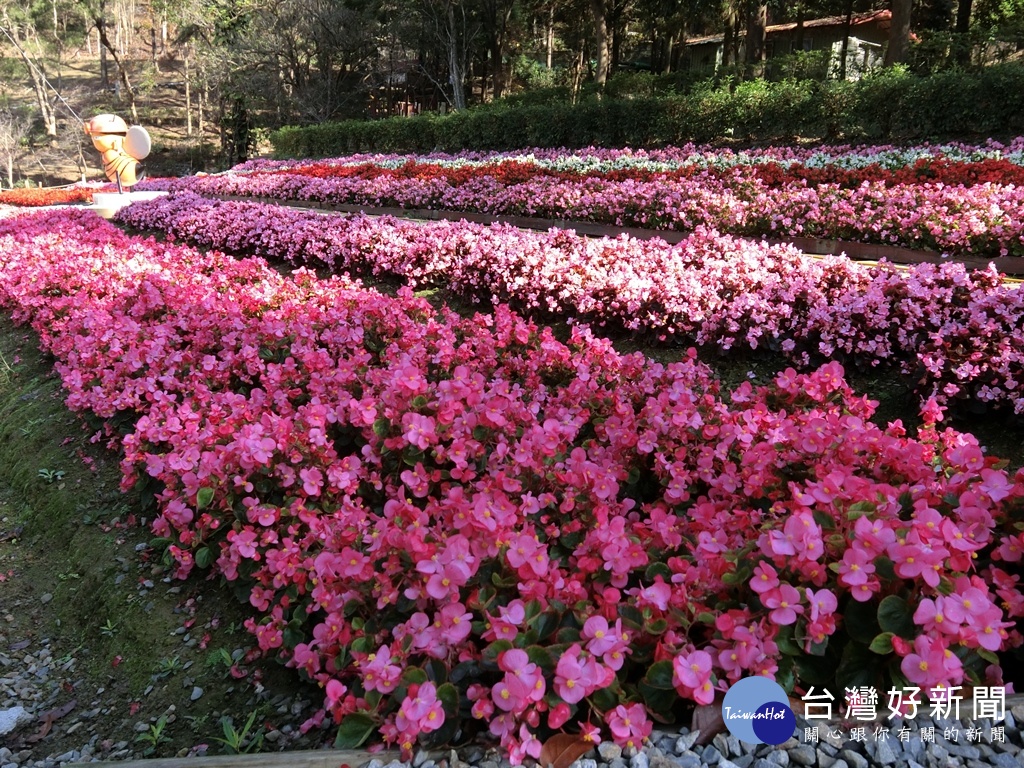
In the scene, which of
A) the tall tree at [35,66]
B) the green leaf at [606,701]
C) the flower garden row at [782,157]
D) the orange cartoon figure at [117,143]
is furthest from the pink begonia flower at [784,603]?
the tall tree at [35,66]

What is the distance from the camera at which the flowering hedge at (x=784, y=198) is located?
538cm

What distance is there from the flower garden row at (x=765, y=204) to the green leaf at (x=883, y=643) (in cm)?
483

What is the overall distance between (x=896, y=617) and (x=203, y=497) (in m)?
1.95

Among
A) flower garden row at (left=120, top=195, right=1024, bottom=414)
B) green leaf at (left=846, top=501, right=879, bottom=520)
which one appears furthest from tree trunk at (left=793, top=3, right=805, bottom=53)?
green leaf at (left=846, top=501, right=879, bottom=520)

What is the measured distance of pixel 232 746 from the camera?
70.2 inches

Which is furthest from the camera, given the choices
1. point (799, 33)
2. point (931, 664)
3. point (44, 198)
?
point (799, 33)

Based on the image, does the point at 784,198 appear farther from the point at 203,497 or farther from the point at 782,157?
the point at 203,497

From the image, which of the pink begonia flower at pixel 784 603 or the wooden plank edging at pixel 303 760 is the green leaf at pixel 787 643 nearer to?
the pink begonia flower at pixel 784 603

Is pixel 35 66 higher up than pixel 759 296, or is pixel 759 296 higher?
pixel 35 66

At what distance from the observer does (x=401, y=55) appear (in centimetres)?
3075

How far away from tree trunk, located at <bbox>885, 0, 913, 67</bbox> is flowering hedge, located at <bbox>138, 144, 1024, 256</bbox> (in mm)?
6512

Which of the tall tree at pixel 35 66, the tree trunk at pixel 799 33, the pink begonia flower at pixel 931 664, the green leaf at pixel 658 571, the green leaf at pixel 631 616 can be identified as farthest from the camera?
the tall tree at pixel 35 66

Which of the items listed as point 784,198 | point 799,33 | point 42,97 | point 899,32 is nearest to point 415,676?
point 784,198

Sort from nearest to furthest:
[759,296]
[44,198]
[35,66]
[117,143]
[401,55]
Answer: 1. [759,296]
2. [117,143]
3. [44,198]
4. [401,55]
5. [35,66]
